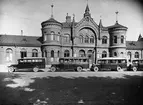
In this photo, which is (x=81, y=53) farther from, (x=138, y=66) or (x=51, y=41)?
→ (x=138, y=66)

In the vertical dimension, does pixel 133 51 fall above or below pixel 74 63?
above

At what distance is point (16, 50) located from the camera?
2238 cm

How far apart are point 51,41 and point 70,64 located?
8.16 meters

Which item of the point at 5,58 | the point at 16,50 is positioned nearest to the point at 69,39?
the point at 16,50

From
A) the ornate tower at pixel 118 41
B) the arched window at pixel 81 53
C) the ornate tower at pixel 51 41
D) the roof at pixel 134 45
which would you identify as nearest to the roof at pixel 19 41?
the ornate tower at pixel 51 41

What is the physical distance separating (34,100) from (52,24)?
17930 mm

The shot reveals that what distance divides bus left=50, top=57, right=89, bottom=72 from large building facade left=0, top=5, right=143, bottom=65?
213 inches

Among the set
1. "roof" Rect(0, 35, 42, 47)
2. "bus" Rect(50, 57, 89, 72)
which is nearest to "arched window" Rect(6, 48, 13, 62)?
"roof" Rect(0, 35, 42, 47)

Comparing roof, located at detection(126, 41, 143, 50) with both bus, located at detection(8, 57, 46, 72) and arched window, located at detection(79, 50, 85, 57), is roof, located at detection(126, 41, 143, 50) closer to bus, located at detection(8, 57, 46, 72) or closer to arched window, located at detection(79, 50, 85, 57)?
arched window, located at detection(79, 50, 85, 57)

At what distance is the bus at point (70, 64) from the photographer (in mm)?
15641

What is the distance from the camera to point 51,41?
21312 millimetres

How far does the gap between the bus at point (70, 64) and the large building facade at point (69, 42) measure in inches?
213

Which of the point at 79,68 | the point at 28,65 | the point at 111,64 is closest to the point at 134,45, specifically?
the point at 111,64

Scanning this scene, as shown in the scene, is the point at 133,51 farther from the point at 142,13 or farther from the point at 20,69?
the point at 20,69
